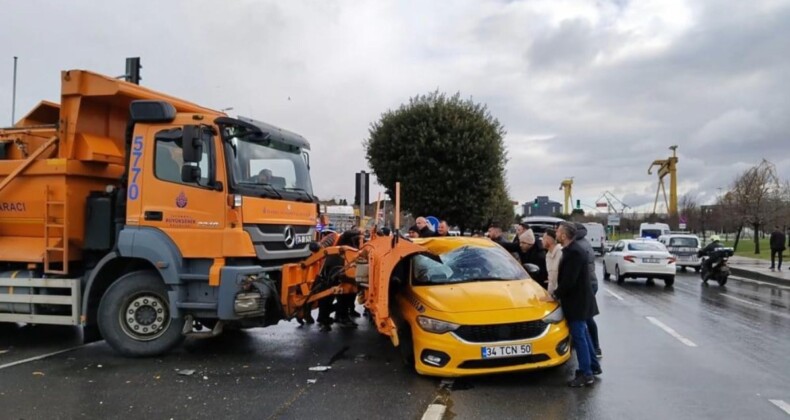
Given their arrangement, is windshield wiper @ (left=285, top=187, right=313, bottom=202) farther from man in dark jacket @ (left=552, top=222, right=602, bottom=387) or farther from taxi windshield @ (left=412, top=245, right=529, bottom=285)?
man in dark jacket @ (left=552, top=222, right=602, bottom=387)

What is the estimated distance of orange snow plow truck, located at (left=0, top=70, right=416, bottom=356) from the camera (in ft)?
23.0

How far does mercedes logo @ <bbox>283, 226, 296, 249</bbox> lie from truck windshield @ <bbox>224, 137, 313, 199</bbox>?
519mm

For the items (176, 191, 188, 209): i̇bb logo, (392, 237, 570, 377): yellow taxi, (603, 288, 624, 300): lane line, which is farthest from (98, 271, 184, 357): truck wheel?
(603, 288, 624, 300): lane line

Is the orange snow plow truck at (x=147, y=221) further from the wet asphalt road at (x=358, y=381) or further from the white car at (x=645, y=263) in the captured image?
the white car at (x=645, y=263)

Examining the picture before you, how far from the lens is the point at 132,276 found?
738 centimetres

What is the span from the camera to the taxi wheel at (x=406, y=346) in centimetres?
657

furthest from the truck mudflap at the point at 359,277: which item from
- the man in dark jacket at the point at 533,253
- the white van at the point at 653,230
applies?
the white van at the point at 653,230

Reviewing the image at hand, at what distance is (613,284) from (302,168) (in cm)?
1262

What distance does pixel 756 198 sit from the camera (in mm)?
37594

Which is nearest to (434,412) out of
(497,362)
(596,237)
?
(497,362)

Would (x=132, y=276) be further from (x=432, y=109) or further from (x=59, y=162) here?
(x=432, y=109)

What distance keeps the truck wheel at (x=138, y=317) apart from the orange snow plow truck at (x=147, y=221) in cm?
1

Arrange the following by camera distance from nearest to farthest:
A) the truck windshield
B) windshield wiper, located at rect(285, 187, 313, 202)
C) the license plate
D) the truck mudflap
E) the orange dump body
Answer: the license plate
the truck mudflap
the truck windshield
the orange dump body
windshield wiper, located at rect(285, 187, 313, 202)

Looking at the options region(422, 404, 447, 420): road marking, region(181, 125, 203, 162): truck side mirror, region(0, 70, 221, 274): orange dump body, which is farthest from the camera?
region(0, 70, 221, 274): orange dump body
